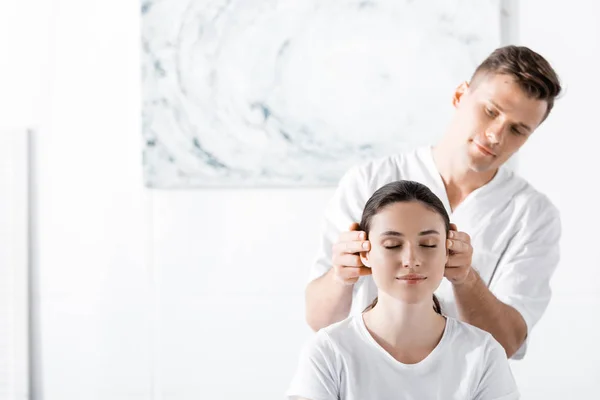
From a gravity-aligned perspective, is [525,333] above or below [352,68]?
below

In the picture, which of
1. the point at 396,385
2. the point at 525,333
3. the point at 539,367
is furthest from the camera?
the point at 539,367

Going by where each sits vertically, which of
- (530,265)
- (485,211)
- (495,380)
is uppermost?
(485,211)

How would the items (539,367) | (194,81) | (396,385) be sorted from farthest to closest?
(194,81) < (539,367) < (396,385)

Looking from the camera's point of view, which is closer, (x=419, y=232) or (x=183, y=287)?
(x=419, y=232)

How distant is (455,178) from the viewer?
1797 mm

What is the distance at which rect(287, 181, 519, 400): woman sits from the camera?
1378mm

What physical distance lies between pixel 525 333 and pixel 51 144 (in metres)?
1.76

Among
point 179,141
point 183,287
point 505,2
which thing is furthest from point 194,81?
point 505,2

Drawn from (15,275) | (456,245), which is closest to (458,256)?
(456,245)

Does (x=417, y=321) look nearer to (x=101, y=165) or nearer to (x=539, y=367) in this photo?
(x=539, y=367)

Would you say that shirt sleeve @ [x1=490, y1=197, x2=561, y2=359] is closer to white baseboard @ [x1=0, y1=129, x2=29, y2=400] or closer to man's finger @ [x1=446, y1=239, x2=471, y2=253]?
man's finger @ [x1=446, y1=239, x2=471, y2=253]

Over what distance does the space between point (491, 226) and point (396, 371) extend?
0.53 metres

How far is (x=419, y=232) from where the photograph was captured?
142 cm

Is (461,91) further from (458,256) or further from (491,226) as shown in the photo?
(458,256)
